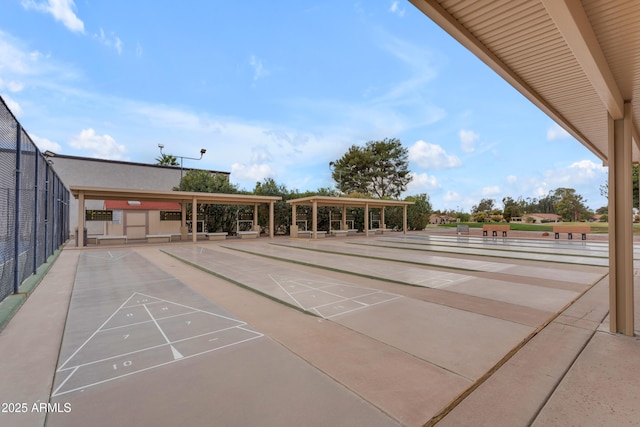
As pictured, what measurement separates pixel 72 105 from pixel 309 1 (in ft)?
59.5

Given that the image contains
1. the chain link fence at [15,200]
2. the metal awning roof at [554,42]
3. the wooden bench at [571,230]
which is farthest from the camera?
the wooden bench at [571,230]

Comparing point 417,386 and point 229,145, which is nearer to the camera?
point 417,386

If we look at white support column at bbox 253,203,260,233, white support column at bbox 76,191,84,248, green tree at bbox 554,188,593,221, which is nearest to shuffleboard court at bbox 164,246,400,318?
white support column at bbox 76,191,84,248

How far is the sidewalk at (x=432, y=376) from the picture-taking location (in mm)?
2045

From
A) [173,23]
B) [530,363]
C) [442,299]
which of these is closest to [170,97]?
[173,23]

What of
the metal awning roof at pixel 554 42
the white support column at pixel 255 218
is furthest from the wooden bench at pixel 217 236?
the metal awning roof at pixel 554 42

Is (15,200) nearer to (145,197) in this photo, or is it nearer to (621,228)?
(621,228)

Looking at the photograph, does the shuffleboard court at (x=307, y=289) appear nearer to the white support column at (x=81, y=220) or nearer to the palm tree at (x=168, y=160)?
the white support column at (x=81, y=220)

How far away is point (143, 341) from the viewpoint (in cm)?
334

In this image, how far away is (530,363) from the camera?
2812 millimetres

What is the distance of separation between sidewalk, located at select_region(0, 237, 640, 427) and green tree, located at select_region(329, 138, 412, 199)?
3774cm

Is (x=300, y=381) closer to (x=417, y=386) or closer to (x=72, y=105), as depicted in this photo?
(x=417, y=386)

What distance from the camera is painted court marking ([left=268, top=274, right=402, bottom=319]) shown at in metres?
4.60

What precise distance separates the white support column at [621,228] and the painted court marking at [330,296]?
2.86 metres
